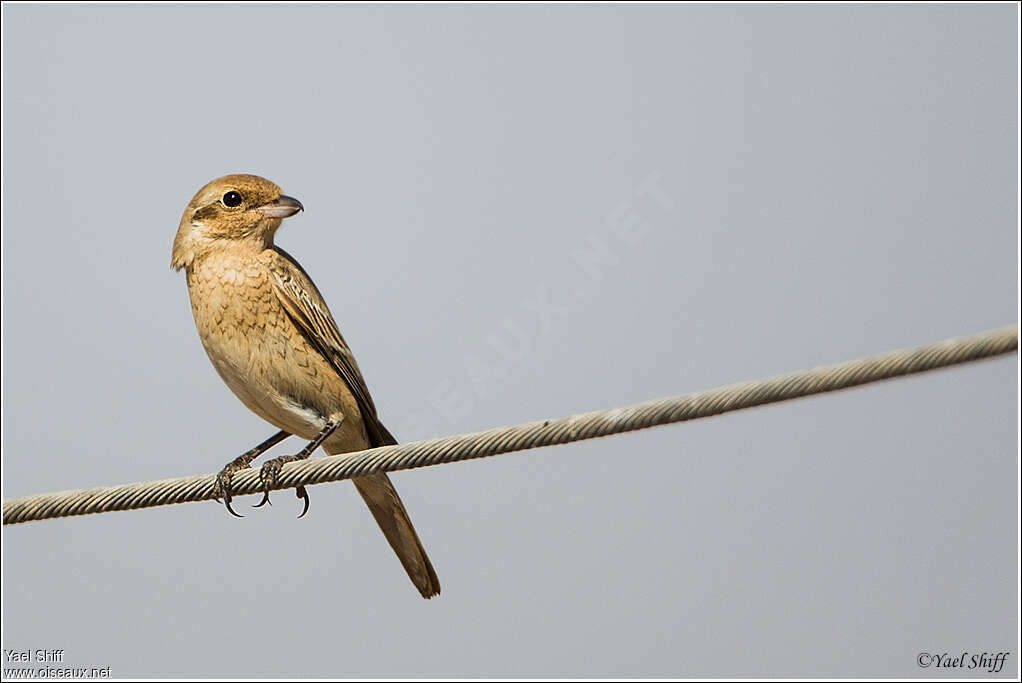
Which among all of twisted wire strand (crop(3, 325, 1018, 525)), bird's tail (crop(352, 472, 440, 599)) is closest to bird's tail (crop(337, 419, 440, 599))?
bird's tail (crop(352, 472, 440, 599))

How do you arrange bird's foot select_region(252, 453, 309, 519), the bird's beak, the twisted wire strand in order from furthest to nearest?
the bird's beak
bird's foot select_region(252, 453, 309, 519)
the twisted wire strand

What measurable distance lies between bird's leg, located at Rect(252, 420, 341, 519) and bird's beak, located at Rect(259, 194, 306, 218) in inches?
56.4

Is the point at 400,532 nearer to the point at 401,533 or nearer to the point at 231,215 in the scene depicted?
the point at 401,533

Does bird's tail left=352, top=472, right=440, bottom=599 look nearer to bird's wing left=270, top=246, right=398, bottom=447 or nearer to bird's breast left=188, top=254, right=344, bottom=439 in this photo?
bird's wing left=270, top=246, right=398, bottom=447

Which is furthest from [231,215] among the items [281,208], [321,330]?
[321,330]

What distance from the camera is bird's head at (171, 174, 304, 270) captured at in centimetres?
791

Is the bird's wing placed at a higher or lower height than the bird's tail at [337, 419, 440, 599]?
higher

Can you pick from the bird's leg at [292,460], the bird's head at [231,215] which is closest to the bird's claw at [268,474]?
the bird's leg at [292,460]

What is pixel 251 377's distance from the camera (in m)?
7.38

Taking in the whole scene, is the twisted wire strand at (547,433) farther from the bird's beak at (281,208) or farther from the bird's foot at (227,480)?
the bird's beak at (281,208)

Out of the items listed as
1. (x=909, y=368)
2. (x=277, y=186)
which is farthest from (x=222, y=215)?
(x=909, y=368)

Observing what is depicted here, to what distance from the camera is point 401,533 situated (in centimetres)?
772

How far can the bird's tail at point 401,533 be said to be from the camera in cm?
767

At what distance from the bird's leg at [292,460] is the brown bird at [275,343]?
0.01 m
